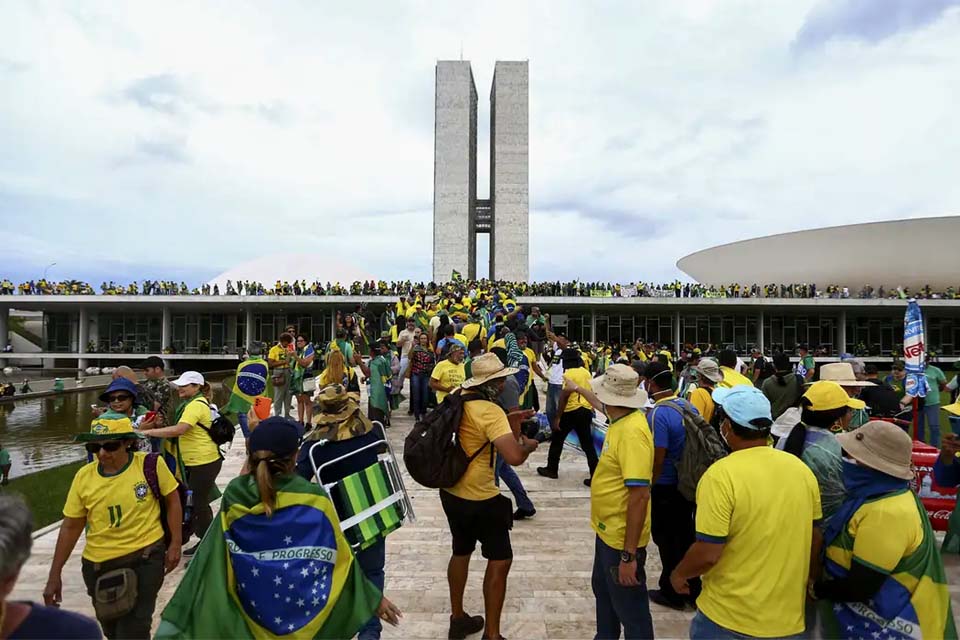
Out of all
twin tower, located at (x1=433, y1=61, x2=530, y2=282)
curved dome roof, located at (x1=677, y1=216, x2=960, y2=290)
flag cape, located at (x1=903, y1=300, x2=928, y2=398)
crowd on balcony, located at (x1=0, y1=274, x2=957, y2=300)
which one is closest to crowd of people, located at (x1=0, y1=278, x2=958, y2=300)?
crowd on balcony, located at (x1=0, y1=274, x2=957, y2=300)

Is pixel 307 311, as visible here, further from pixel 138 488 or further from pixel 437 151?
pixel 138 488

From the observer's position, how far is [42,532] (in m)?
5.36

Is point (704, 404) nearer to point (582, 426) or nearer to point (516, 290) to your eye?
point (582, 426)

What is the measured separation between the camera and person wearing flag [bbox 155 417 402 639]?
2000 millimetres

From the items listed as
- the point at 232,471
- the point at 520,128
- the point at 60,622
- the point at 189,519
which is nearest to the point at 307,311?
the point at 520,128

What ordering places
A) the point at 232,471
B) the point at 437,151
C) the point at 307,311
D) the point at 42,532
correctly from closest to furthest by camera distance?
1. the point at 42,532
2. the point at 232,471
3. the point at 307,311
4. the point at 437,151

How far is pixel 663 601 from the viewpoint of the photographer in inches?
148

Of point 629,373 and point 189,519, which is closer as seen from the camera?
point 629,373

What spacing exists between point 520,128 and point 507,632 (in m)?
48.9

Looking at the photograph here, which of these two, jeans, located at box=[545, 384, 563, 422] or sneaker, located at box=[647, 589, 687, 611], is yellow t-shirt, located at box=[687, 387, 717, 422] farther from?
jeans, located at box=[545, 384, 563, 422]

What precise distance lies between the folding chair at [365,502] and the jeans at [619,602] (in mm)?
1096

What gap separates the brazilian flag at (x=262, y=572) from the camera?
200 cm

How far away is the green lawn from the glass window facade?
1266 inches

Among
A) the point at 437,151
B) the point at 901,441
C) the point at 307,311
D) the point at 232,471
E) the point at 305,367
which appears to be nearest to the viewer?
the point at 901,441
